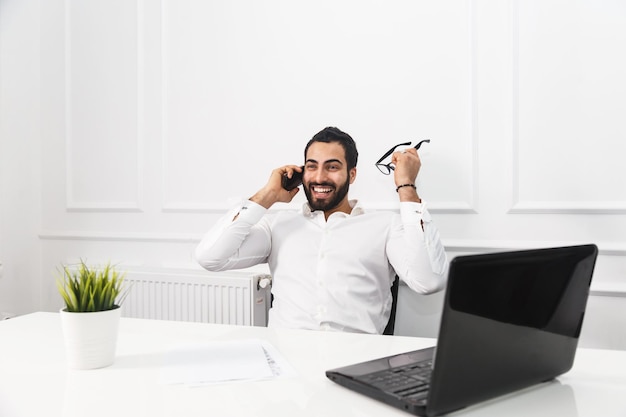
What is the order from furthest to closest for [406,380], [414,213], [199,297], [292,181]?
[199,297]
[292,181]
[414,213]
[406,380]

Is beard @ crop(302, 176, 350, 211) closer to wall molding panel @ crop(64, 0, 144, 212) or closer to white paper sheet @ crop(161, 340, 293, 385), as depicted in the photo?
white paper sheet @ crop(161, 340, 293, 385)

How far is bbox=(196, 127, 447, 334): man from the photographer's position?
193 centimetres

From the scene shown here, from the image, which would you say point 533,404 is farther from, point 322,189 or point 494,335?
point 322,189

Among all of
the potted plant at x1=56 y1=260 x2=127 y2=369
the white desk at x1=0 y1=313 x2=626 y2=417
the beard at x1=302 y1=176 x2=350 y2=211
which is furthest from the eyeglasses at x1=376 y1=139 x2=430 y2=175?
the potted plant at x1=56 y1=260 x2=127 y2=369

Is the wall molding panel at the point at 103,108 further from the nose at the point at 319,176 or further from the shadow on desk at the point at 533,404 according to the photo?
the shadow on desk at the point at 533,404

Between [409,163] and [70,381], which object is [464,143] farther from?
[70,381]

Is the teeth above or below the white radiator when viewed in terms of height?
above

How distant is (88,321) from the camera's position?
108cm

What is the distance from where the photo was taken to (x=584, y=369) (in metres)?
1.07

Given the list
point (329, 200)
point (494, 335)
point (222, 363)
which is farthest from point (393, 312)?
point (494, 335)

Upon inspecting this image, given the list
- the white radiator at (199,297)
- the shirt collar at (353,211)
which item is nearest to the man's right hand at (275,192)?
the shirt collar at (353,211)

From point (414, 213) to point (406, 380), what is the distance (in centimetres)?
107

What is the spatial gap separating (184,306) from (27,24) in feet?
5.90

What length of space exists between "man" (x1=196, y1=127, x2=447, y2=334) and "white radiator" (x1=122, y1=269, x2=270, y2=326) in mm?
321
